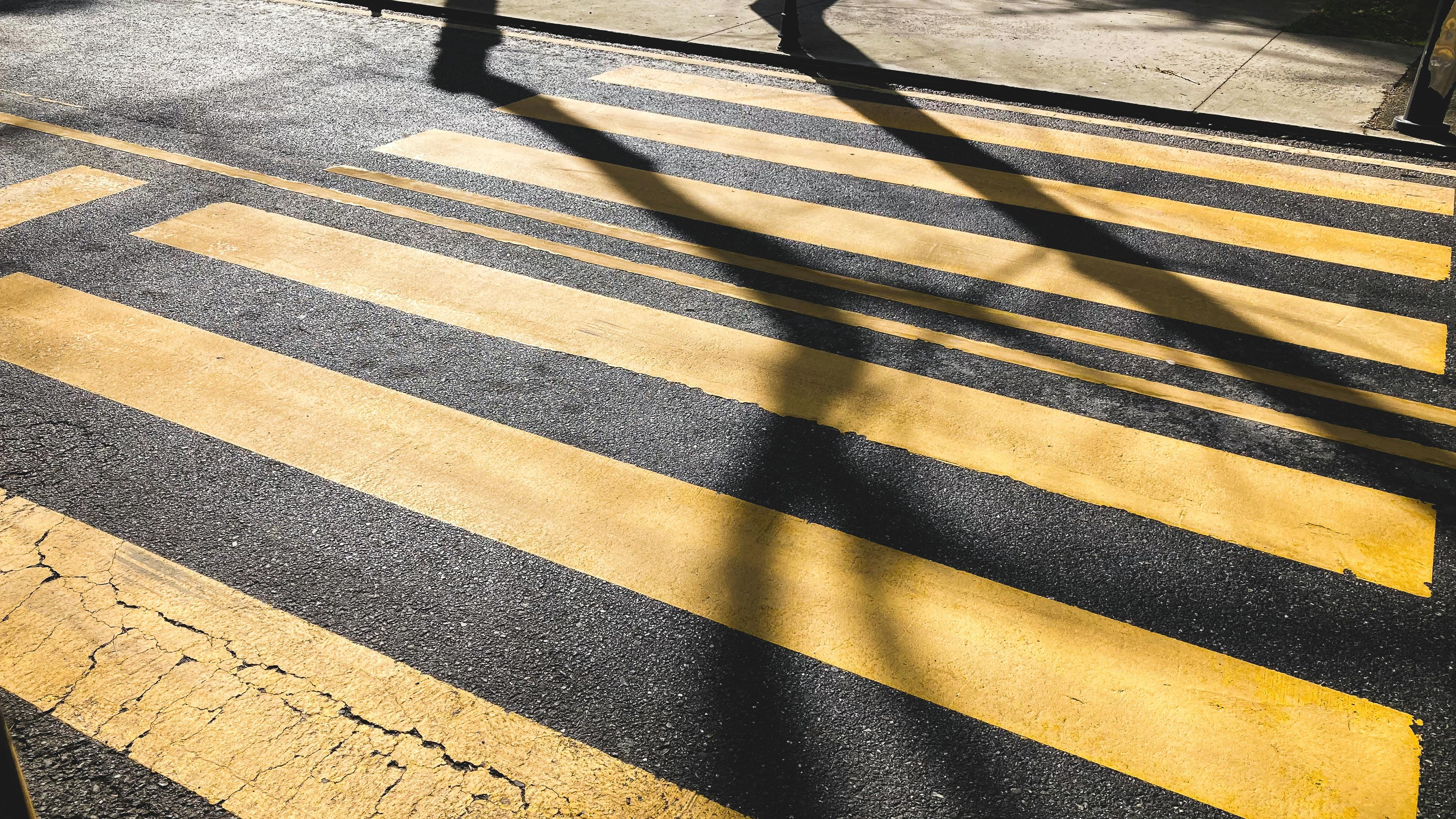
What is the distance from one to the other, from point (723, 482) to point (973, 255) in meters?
2.46

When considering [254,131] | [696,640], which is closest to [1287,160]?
[696,640]

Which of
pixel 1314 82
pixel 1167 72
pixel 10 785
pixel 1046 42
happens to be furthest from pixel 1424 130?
pixel 10 785

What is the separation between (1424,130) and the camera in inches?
282

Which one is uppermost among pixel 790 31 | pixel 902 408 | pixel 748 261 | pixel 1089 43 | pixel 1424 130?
pixel 790 31

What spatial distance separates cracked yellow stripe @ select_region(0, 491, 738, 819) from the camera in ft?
8.54

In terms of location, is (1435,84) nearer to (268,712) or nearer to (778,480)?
(778,480)

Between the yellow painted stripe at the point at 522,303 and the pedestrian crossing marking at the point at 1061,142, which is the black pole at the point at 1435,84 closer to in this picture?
the pedestrian crossing marking at the point at 1061,142

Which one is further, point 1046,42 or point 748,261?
point 1046,42

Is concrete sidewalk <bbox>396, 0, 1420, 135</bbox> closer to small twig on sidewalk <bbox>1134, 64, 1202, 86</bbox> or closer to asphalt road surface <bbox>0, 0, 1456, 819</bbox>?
small twig on sidewalk <bbox>1134, 64, 1202, 86</bbox>

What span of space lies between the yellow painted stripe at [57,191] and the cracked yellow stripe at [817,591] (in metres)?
1.72

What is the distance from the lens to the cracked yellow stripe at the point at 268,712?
2604 millimetres

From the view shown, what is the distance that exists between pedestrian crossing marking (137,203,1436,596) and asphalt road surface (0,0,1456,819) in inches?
0.9

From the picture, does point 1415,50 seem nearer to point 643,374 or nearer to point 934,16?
point 934,16

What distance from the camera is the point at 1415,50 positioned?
30.5 feet
